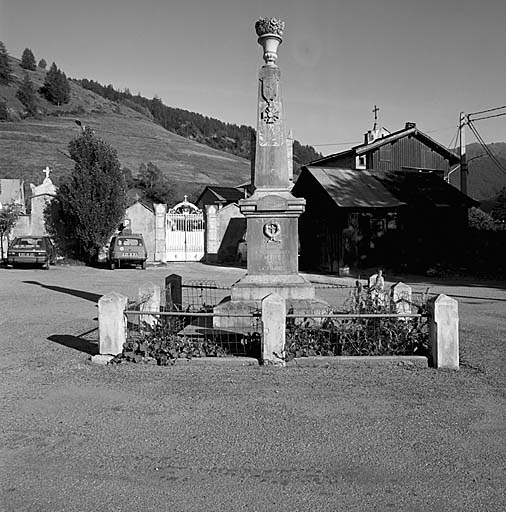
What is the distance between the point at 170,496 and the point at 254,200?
269 inches

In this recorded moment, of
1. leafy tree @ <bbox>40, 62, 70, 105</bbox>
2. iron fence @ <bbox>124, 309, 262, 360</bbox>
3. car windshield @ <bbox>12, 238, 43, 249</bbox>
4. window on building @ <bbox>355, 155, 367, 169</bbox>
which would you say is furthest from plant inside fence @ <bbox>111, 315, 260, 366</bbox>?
leafy tree @ <bbox>40, 62, 70, 105</bbox>

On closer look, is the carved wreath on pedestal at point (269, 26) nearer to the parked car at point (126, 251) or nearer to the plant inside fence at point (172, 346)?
the plant inside fence at point (172, 346)

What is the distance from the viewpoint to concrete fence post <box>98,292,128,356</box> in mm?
7613

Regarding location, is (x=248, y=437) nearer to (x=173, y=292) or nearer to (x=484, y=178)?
(x=173, y=292)

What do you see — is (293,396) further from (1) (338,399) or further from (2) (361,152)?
(2) (361,152)

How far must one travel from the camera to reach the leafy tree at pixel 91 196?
29.7 metres

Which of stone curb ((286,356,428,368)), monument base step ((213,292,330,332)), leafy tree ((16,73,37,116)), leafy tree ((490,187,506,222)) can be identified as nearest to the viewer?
stone curb ((286,356,428,368))

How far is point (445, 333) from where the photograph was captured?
7242mm

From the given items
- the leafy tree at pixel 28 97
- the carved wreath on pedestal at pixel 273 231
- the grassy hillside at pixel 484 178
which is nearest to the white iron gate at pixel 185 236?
the carved wreath on pedestal at pixel 273 231

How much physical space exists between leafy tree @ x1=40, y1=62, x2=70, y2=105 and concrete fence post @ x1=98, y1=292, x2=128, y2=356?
115441 mm

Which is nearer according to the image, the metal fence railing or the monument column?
the metal fence railing

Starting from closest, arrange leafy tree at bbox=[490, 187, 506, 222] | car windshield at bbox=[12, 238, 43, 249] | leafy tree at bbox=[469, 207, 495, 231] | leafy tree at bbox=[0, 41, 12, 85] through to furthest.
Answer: car windshield at bbox=[12, 238, 43, 249]
leafy tree at bbox=[469, 207, 495, 231]
leafy tree at bbox=[490, 187, 506, 222]
leafy tree at bbox=[0, 41, 12, 85]

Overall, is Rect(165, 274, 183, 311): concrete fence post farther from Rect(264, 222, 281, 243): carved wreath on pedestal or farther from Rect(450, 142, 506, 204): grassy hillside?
Rect(450, 142, 506, 204): grassy hillside

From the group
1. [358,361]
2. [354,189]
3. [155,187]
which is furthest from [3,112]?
[358,361]
